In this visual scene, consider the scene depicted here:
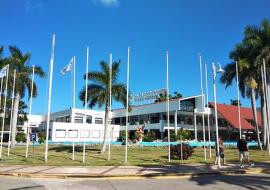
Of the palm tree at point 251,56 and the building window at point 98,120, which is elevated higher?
the palm tree at point 251,56

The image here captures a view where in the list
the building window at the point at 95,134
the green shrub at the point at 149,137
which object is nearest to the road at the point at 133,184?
the green shrub at the point at 149,137

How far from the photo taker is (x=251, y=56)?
41.1 metres

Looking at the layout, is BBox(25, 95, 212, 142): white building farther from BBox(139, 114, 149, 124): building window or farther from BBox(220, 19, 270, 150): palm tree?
BBox(220, 19, 270, 150): palm tree

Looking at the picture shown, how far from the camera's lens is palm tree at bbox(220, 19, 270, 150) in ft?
131

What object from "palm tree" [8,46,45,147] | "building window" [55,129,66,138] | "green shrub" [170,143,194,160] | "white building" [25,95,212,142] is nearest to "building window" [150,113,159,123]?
"white building" [25,95,212,142]

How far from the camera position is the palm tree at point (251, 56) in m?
39.9

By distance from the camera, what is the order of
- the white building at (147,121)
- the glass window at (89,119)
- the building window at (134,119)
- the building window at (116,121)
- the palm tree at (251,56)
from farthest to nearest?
1. the building window at (116,121)
2. the glass window at (89,119)
3. the building window at (134,119)
4. the white building at (147,121)
5. the palm tree at (251,56)

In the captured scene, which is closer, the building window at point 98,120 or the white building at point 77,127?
the white building at point 77,127

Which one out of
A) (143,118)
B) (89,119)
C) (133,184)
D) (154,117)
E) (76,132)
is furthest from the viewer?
(89,119)

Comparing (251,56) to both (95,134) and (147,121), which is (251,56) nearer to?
(147,121)

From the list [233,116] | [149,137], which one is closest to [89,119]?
[149,137]

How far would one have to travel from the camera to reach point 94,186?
43.3 ft

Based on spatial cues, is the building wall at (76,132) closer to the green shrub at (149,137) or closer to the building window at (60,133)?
the building window at (60,133)

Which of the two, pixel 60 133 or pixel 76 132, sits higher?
pixel 76 132
